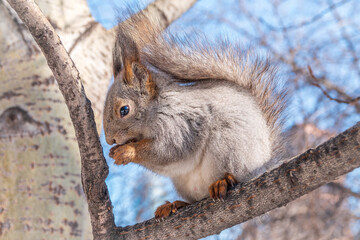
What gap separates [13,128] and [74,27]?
0.52 m

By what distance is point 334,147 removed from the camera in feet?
2.95

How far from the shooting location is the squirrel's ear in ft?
4.73

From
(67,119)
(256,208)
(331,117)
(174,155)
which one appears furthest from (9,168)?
(331,117)

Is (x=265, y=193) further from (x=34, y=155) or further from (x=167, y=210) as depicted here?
(x=34, y=155)

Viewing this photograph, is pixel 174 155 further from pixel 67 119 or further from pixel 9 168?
pixel 9 168

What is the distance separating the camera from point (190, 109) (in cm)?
136

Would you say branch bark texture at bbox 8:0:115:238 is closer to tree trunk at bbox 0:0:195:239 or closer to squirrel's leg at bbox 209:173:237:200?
tree trunk at bbox 0:0:195:239

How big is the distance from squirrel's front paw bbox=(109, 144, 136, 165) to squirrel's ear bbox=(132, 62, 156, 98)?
9.7 inches

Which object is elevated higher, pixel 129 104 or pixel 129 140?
pixel 129 104

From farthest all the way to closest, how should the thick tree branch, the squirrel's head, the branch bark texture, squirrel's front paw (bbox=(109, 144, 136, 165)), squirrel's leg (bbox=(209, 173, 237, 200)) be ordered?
1. the squirrel's head
2. squirrel's front paw (bbox=(109, 144, 136, 165))
3. squirrel's leg (bbox=(209, 173, 237, 200))
4. the branch bark texture
5. the thick tree branch

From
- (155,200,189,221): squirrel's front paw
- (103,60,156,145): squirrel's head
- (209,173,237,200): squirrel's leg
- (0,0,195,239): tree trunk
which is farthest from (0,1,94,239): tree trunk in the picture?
(209,173,237,200): squirrel's leg

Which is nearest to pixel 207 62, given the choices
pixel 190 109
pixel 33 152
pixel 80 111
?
pixel 190 109

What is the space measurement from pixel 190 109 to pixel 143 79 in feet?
0.74

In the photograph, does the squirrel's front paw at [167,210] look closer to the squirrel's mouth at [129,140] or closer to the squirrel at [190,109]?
the squirrel at [190,109]
